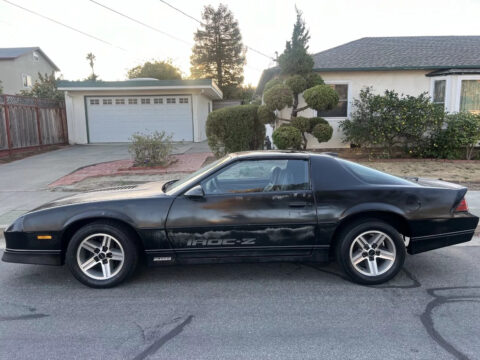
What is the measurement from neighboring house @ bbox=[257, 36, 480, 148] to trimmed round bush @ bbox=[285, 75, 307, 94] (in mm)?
1039

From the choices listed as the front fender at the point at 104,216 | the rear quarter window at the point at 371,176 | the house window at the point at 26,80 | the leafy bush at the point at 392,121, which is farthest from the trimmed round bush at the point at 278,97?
the house window at the point at 26,80

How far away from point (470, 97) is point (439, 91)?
1023mm

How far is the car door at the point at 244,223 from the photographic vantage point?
3.98 m

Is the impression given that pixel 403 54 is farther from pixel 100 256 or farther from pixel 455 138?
pixel 100 256

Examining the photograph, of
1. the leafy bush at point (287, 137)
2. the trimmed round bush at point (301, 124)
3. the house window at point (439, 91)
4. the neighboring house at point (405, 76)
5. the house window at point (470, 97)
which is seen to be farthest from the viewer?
the house window at point (439, 91)

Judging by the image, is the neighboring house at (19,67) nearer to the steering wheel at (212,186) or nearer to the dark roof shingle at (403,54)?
the dark roof shingle at (403,54)

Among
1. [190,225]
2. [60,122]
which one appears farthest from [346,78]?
[60,122]

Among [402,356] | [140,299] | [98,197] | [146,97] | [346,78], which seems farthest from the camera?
[146,97]

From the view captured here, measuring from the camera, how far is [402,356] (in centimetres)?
281

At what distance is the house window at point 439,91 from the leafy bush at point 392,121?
5.47 ft

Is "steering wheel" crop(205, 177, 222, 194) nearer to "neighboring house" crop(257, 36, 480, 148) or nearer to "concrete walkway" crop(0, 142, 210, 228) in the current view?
"concrete walkway" crop(0, 142, 210, 228)

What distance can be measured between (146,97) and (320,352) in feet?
61.3

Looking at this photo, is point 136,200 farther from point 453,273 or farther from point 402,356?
point 453,273

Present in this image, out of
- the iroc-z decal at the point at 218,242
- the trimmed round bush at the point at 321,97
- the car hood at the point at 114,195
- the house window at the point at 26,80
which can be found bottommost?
the iroc-z decal at the point at 218,242
